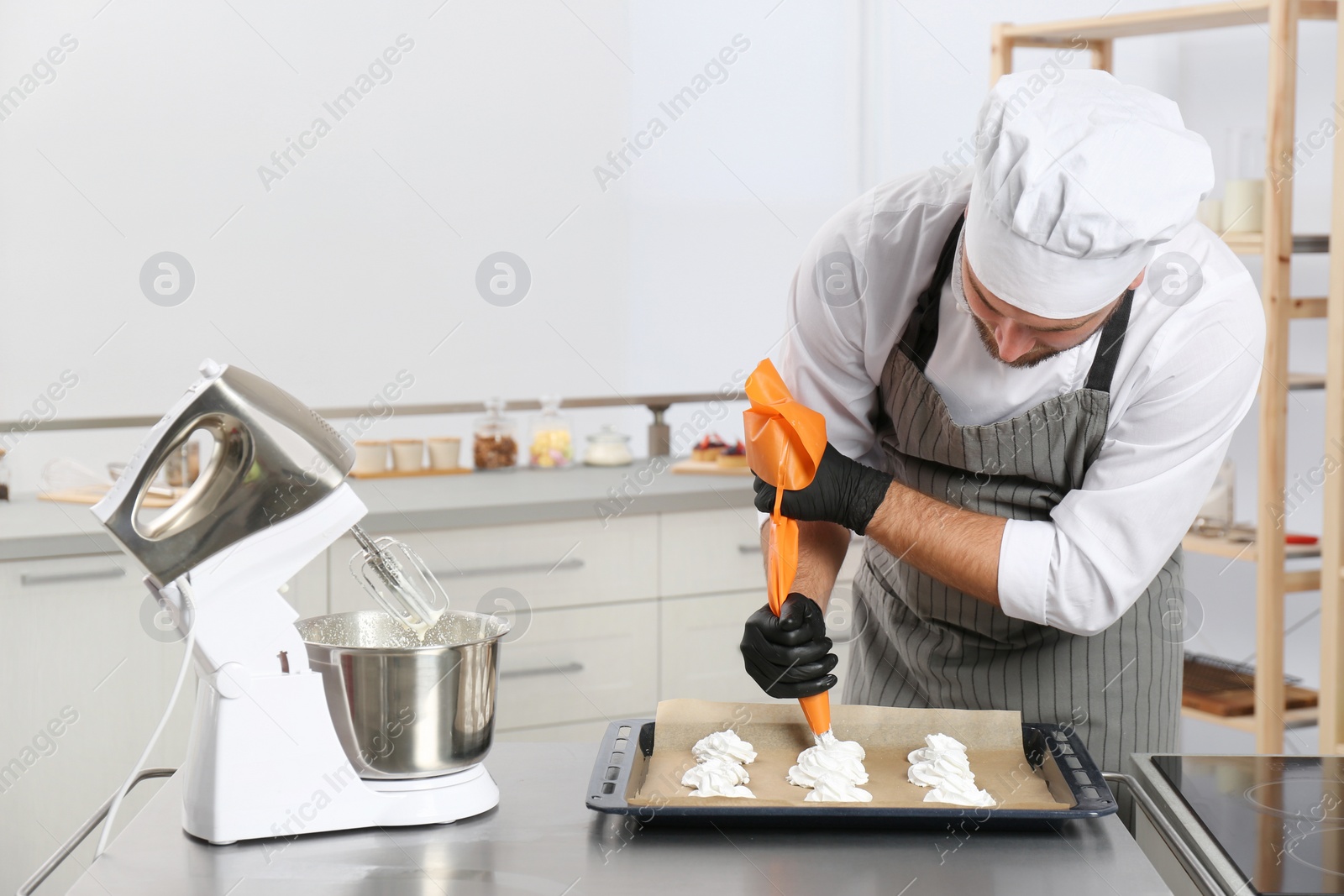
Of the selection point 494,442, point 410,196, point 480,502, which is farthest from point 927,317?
Answer: point 410,196

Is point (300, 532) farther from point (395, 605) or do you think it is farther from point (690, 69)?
point (690, 69)

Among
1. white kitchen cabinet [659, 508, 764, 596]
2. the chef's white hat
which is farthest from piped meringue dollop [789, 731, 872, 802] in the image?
white kitchen cabinet [659, 508, 764, 596]

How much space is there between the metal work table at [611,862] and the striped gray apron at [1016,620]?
45cm

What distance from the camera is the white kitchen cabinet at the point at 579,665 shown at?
2658 mm

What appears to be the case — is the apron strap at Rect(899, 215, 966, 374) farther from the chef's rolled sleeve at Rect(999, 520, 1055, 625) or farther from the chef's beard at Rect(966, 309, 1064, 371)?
the chef's rolled sleeve at Rect(999, 520, 1055, 625)

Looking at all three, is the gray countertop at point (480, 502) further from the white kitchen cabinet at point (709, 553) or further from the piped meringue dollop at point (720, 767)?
the piped meringue dollop at point (720, 767)

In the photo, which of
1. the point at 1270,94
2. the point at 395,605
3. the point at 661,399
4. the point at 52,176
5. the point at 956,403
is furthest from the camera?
the point at 661,399

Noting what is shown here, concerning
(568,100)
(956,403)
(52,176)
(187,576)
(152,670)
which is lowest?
(152,670)

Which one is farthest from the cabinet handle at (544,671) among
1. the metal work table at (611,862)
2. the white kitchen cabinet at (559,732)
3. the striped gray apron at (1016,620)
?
the metal work table at (611,862)

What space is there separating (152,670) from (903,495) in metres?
1.64

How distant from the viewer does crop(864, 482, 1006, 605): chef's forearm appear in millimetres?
1362

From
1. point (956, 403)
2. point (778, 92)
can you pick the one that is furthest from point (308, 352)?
point (956, 403)

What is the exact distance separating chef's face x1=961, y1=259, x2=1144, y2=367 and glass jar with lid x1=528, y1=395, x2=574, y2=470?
6.49 ft

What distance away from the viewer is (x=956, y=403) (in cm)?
151
